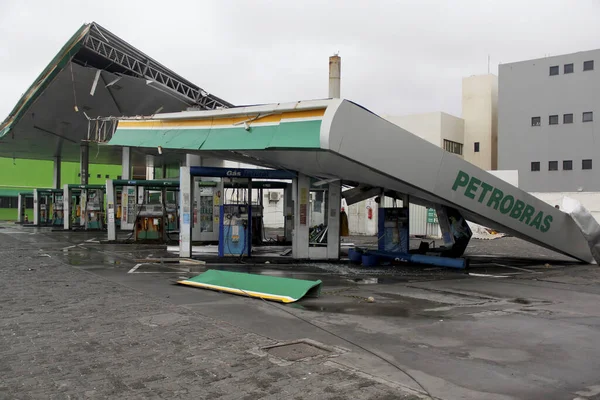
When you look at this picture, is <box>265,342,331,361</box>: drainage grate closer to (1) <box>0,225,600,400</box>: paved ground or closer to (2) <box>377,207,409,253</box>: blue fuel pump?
(1) <box>0,225,600,400</box>: paved ground

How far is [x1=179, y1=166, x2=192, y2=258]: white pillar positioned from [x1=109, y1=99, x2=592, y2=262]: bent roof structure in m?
1.19

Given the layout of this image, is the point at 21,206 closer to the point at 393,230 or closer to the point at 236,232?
the point at 236,232

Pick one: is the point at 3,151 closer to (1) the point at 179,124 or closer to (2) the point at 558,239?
(1) the point at 179,124

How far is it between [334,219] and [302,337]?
10005 millimetres

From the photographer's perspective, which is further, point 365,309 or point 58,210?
point 58,210

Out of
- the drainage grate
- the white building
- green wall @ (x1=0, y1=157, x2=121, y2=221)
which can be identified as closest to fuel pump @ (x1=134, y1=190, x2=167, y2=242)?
the drainage grate

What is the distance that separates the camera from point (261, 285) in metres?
9.91

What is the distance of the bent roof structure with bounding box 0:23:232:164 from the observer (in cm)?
2302

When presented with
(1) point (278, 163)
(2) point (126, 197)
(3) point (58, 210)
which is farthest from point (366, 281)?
(3) point (58, 210)

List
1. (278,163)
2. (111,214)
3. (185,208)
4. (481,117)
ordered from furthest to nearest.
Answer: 1. (481,117)
2. (111,214)
3. (185,208)
4. (278,163)

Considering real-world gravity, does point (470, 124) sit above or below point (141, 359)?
above

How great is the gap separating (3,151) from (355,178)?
37218mm

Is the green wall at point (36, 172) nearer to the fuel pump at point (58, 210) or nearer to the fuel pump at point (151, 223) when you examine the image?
the fuel pump at point (58, 210)

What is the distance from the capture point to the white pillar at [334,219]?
16234 mm
